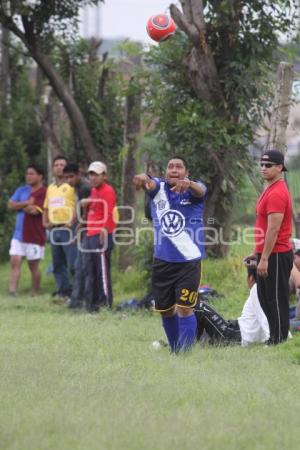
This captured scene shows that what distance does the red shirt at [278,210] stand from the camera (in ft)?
31.8

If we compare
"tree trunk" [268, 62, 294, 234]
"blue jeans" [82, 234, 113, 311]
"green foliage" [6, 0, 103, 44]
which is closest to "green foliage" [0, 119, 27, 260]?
"green foliage" [6, 0, 103, 44]

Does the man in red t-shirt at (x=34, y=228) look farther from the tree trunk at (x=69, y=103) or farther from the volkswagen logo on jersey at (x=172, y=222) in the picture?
the volkswagen logo on jersey at (x=172, y=222)

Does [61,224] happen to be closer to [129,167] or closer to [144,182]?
[129,167]

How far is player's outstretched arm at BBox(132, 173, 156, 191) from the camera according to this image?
936cm

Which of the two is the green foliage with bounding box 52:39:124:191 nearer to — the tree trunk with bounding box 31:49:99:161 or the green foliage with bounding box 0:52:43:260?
the tree trunk with bounding box 31:49:99:161

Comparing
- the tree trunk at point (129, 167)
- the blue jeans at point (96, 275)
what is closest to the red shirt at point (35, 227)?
the tree trunk at point (129, 167)

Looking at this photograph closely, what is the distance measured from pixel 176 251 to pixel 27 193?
7416 millimetres

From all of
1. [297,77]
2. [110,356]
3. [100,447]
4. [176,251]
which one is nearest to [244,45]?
[297,77]

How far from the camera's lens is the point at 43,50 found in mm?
17844

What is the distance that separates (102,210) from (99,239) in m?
0.41

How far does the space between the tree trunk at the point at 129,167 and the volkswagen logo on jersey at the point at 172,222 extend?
655cm

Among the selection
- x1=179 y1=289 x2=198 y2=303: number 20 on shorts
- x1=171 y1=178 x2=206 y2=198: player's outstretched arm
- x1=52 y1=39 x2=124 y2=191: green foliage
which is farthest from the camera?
x1=52 y1=39 x2=124 y2=191: green foliage

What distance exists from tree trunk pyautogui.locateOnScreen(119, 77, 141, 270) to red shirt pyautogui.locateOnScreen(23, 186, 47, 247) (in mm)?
1352

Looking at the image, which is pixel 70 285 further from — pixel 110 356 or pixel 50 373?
pixel 50 373
